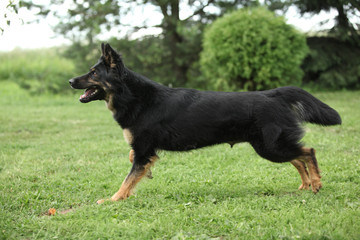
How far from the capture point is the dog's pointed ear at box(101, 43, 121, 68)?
170 inches

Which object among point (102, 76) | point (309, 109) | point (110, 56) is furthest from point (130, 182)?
point (309, 109)

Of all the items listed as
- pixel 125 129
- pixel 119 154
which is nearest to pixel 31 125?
pixel 119 154

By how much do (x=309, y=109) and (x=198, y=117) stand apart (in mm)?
1405

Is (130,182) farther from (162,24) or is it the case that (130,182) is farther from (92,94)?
(162,24)

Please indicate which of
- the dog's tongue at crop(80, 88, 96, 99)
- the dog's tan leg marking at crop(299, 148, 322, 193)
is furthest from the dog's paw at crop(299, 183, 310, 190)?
the dog's tongue at crop(80, 88, 96, 99)

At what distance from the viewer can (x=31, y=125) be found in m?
10.1

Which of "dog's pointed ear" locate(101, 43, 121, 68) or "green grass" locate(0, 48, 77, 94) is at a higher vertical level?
"dog's pointed ear" locate(101, 43, 121, 68)

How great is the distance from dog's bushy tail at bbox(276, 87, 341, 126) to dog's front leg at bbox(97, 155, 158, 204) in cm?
188

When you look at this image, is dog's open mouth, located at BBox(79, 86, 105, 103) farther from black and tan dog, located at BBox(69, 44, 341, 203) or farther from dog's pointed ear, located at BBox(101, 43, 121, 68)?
dog's pointed ear, located at BBox(101, 43, 121, 68)

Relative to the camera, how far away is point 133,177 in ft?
14.5

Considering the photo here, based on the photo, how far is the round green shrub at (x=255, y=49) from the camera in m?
13.2

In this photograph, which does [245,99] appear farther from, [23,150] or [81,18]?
[81,18]

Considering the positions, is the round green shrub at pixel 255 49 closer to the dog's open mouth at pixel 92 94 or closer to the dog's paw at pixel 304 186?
the dog's paw at pixel 304 186

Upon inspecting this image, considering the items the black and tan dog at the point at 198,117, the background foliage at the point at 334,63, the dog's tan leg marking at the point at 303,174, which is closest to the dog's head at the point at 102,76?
the black and tan dog at the point at 198,117
